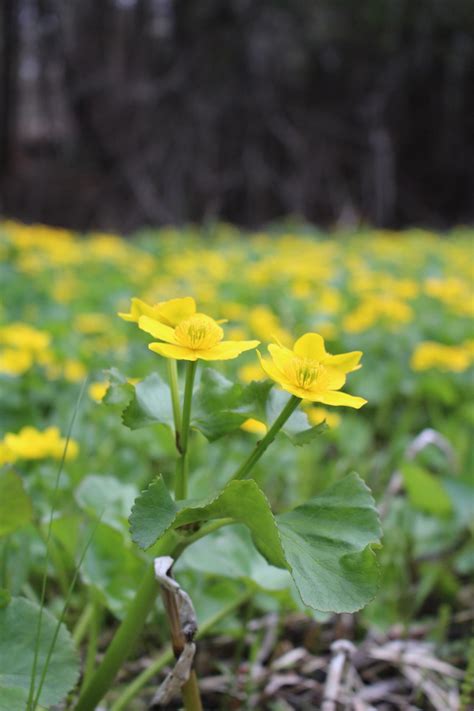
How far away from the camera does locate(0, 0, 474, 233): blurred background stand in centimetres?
1086

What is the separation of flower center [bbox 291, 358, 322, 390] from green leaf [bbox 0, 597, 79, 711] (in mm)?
368

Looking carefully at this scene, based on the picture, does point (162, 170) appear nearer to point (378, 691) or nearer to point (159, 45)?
point (159, 45)

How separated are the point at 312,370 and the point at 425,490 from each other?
2.82ft

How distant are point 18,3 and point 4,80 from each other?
1.07 m

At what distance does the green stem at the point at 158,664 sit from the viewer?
0.91 m

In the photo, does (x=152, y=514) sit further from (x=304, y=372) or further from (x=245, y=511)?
(x=304, y=372)

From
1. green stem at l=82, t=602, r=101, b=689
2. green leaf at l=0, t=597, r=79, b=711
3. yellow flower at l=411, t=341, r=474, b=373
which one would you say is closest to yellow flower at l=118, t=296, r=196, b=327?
green leaf at l=0, t=597, r=79, b=711

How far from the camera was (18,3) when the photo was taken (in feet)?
33.7

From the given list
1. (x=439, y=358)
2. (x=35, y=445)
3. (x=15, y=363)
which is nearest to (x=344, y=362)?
(x=35, y=445)

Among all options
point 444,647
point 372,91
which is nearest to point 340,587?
point 444,647

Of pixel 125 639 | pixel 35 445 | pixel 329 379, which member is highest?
pixel 329 379

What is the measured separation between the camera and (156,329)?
717 mm

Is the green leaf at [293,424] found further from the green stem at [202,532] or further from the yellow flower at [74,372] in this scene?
the yellow flower at [74,372]

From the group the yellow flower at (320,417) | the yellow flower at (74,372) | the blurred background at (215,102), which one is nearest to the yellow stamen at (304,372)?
the yellow flower at (320,417)
